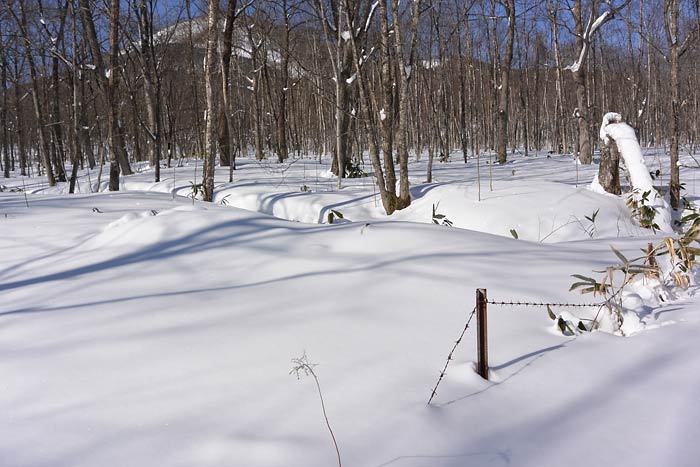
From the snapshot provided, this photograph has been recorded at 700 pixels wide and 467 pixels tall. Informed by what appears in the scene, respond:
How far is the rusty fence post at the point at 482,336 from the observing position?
183cm

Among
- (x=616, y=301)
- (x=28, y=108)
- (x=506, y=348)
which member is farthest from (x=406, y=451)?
(x=28, y=108)

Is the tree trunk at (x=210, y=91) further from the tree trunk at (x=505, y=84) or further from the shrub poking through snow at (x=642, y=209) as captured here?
the tree trunk at (x=505, y=84)

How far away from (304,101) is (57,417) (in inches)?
1211

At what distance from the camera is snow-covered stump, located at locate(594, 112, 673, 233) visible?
19.2ft

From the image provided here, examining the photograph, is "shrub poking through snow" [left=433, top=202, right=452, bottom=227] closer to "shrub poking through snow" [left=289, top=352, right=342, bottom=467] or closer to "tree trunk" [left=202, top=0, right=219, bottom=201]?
"tree trunk" [left=202, top=0, right=219, bottom=201]

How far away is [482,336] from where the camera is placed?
1829mm

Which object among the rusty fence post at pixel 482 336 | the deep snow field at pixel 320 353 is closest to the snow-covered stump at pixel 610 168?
the deep snow field at pixel 320 353

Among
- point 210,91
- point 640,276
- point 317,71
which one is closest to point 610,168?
point 640,276

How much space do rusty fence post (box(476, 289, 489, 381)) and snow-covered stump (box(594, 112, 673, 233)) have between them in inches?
181

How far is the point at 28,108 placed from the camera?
33094 mm

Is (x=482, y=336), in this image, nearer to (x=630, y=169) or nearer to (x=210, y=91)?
(x=630, y=169)

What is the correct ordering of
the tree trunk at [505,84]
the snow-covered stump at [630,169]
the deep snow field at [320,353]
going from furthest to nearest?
the tree trunk at [505,84]
the snow-covered stump at [630,169]
the deep snow field at [320,353]

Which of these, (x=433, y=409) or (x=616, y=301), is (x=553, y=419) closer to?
(x=433, y=409)

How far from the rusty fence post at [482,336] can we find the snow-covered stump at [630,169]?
4595 mm
